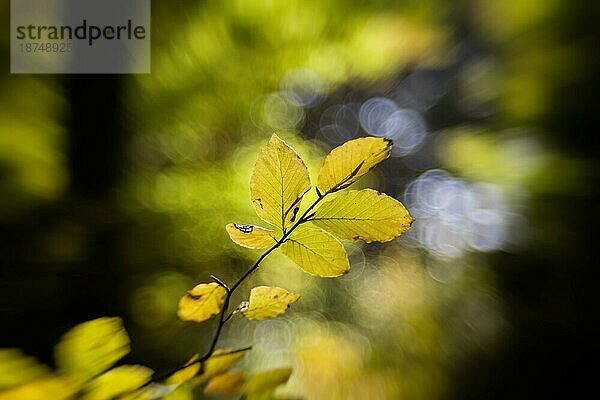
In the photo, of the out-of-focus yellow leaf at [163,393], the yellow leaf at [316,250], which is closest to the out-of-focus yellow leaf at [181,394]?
the out-of-focus yellow leaf at [163,393]

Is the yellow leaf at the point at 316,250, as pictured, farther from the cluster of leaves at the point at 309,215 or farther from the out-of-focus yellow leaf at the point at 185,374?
the out-of-focus yellow leaf at the point at 185,374

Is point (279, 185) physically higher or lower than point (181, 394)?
higher

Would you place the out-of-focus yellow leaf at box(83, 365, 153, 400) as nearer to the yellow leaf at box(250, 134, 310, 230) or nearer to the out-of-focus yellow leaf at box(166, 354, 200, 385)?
the out-of-focus yellow leaf at box(166, 354, 200, 385)

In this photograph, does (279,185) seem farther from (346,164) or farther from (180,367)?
(180,367)

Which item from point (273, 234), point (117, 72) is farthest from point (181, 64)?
point (273, 234)

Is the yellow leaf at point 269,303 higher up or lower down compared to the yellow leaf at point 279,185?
lower down

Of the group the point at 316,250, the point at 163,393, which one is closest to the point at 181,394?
the point at 163,393

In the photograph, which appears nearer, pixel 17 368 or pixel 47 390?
pixel 47 390
